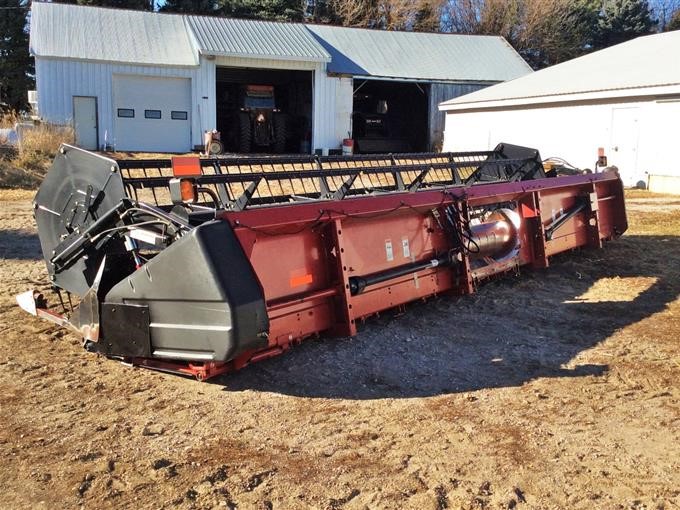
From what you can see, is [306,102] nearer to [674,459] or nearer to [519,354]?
[519,354]

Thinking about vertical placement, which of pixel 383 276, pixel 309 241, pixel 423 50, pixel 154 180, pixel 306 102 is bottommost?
pixel 383 276

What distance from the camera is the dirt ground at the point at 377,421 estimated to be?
9.77 ft

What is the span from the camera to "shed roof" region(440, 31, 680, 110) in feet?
56.5

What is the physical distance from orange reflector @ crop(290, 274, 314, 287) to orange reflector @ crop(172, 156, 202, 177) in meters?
1.02

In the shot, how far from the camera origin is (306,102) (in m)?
26.6

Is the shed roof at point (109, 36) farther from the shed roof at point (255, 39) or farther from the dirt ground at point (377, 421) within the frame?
the dirt ground at point (377, 421)

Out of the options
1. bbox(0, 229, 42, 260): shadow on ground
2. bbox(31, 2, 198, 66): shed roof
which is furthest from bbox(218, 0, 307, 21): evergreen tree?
bbox(0, 229, 42, 260): shadow on ground

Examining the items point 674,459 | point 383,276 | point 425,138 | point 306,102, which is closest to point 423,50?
point 425,138

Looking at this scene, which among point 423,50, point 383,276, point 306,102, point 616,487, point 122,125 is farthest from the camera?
point 423,50

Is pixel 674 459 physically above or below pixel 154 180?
below

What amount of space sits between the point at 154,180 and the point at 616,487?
370 cm

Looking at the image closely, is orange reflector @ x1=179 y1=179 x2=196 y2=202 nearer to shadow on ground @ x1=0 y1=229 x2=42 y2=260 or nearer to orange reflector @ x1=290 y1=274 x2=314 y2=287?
orange reflector @ x1=290 y1=274 x2=314 y2=287

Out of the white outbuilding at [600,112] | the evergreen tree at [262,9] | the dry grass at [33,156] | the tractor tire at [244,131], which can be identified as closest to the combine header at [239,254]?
the white outbuilding at [600,112]

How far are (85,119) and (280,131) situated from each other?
21.5ft
